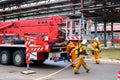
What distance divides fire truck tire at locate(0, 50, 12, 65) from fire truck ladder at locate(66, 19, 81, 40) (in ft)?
12.2

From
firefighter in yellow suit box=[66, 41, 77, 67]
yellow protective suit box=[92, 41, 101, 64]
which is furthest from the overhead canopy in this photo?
firefighter in yellow suit box=[66, 41, 77, 67]

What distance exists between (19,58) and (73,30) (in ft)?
10.8

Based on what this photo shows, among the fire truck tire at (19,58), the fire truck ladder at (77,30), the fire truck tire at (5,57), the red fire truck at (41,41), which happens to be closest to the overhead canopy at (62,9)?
the fire truck ladder at (77,30)

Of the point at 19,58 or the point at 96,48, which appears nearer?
the point at 19,58

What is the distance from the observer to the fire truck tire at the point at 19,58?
50.1 ft

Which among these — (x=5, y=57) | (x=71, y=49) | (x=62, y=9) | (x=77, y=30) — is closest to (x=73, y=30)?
(x=77, y=30)

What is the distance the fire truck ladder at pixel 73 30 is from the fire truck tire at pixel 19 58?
2.64m

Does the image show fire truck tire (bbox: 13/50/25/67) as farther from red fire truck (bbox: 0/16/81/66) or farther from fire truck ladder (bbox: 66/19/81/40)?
fire truck ladder (bbox: 66/19/81/40)

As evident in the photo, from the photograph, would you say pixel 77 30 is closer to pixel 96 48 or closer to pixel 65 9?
pixel 96 48

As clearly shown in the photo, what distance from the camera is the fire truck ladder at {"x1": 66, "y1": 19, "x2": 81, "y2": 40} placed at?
14781 mm

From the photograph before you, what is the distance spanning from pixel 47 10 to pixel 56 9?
115cm

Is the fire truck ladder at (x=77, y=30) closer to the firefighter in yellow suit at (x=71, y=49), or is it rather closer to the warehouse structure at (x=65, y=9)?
the firefighter in yellow suit at (x=71, y=49)

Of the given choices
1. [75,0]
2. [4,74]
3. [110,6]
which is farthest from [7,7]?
[4,74]

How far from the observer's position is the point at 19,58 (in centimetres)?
1546
